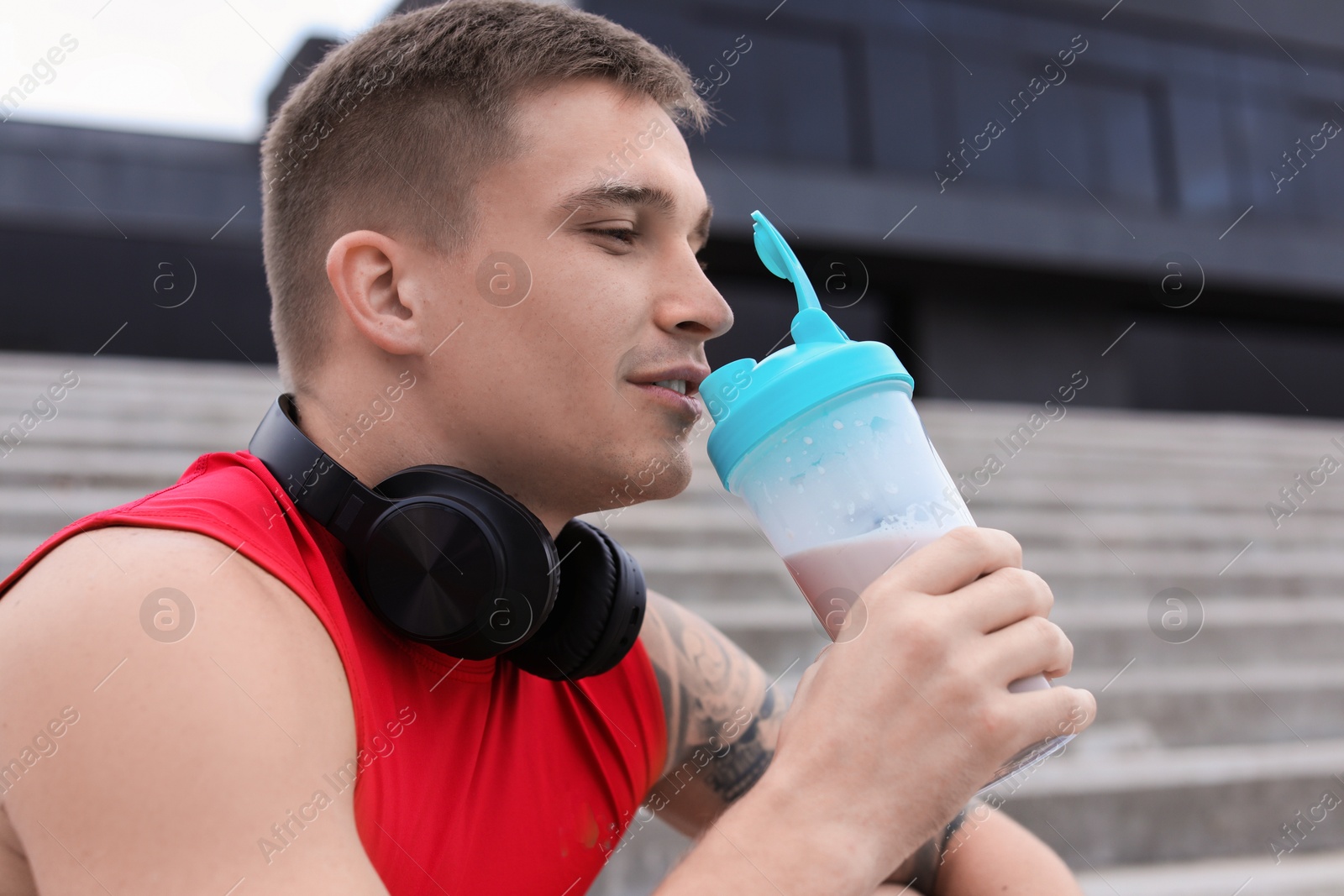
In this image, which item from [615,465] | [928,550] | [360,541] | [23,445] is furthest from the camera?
[23,445]

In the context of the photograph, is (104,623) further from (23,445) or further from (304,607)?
(23,445)

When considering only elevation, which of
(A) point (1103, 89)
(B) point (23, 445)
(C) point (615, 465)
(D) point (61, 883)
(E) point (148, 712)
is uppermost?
(A) point (1103, 89)

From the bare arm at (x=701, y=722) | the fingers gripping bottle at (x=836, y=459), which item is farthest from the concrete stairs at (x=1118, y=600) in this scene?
the fingers gripping bottle at (x=836, y=459)

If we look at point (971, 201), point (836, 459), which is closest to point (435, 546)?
point (836, 459)

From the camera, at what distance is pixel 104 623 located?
71cm

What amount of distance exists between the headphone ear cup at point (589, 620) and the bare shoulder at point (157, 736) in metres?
0.30

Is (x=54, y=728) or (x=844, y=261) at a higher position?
(x=54, y=728)

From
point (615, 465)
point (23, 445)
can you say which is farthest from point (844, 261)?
point (615, 465)

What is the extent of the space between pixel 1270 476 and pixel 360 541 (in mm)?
6071

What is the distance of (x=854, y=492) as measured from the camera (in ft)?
2.84

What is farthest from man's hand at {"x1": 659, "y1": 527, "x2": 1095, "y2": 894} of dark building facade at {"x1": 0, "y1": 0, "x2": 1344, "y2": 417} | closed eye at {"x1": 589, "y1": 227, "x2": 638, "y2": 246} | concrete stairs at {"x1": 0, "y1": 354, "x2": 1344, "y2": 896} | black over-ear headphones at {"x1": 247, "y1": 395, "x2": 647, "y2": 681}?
dark building facade at {"x1": 0, "y1": 0, "x2": 1344, "y2": 417}

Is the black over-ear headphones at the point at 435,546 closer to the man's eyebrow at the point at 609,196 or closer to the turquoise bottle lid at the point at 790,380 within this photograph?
the turquoise bottle lid at the point at 790,380

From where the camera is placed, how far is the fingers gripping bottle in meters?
0.86

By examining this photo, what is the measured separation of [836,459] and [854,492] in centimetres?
3
